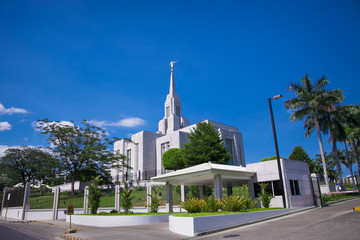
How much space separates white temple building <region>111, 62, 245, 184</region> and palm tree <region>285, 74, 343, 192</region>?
56.9ft

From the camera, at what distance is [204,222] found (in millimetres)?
10734

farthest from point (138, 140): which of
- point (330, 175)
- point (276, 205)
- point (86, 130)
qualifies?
point (330, 175)

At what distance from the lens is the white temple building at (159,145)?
43688 millimetres

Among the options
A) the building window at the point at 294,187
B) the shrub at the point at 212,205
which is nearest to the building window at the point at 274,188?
the building window at the point at 294,187

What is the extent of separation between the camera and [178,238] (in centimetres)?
1009

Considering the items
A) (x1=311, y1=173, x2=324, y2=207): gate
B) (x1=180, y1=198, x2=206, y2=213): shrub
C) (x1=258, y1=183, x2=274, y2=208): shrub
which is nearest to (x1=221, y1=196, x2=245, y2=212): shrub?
(x1=180, y1=198, x2=206, y2=213): shrub

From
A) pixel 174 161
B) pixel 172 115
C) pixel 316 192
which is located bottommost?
pixel 316 192

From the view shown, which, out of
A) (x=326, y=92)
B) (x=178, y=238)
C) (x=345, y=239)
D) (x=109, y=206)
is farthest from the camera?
(x=326, y=92)

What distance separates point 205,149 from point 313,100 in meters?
13.3

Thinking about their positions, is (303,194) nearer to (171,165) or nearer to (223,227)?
(223,227)

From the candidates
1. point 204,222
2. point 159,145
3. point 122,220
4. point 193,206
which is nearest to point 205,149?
point 122,220

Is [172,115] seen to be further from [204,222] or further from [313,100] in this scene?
[204,222]

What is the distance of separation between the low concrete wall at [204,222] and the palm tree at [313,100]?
721 inches

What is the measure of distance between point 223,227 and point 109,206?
53.8ft
